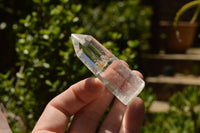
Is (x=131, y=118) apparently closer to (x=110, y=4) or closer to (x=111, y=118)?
(x=111, y=118)

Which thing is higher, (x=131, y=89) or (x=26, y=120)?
(x=131, y=89)

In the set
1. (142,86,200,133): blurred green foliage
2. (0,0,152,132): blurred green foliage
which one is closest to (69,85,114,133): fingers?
(0,0,152,132): blurred green foliage

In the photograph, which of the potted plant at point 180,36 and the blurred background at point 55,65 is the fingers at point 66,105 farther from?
the potted plant at point 180,36

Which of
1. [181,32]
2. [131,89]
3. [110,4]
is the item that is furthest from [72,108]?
[181,32]

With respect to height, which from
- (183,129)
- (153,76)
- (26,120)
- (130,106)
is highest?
(130,106)

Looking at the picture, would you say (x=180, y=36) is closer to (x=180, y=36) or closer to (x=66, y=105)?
(x=180, y=36)

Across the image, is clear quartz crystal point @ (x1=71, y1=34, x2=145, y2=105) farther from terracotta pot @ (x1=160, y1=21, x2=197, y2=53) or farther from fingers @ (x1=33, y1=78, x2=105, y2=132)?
Result: terracotta pot @ (x1=160, y1=21, x2=197, y2=53)
